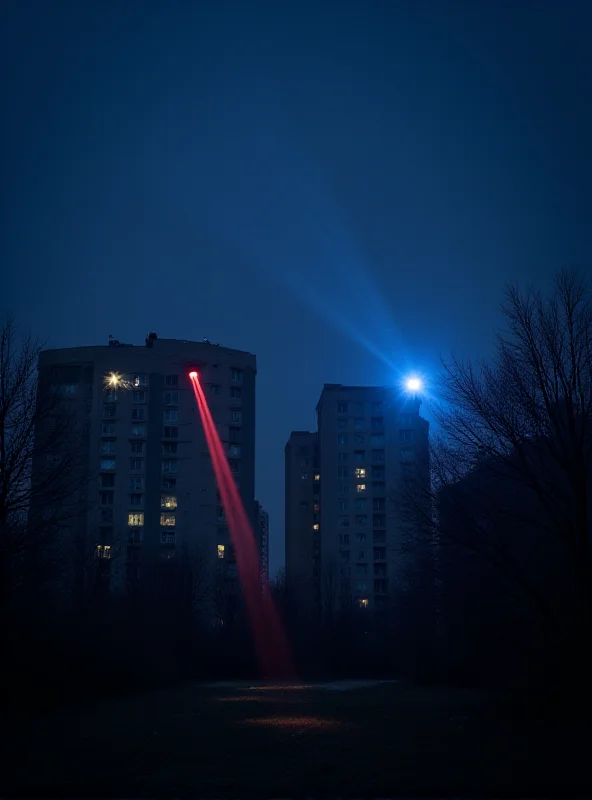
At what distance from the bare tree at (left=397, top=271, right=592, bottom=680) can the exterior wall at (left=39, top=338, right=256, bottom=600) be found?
70.2 m

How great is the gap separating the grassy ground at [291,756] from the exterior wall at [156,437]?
70.0 meters

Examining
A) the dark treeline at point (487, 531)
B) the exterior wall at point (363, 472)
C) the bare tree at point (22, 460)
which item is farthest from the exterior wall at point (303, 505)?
the bare tree at point (22, 460)

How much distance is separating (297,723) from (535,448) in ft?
30.7

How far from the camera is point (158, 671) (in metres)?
43.8

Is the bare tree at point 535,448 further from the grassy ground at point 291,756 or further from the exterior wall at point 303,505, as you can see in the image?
the exterior wall at point 303,505

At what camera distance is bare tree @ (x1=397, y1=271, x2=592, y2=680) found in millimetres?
21391

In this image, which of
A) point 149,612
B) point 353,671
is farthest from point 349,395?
point 149,612

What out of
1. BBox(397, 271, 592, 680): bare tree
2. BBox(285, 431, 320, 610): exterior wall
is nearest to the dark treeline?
BBox(397, 271, 592, 680): bare tree

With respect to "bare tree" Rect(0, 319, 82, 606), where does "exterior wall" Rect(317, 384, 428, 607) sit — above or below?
above

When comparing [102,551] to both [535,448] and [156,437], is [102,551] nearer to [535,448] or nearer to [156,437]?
[156,437]

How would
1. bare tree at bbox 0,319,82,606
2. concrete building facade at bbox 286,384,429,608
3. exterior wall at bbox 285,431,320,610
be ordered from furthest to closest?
exterior wall at bbox 285,431,320,610, concrete building facade at bbox 286,384,429,608, bare tree at bbox 0,319,82,606

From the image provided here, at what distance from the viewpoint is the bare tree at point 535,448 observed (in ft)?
70.2

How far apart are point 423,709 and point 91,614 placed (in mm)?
18282

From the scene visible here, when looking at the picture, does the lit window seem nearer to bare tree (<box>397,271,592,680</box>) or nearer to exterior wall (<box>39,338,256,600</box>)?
exterior wall (<box>39,338,256,600</box>)
